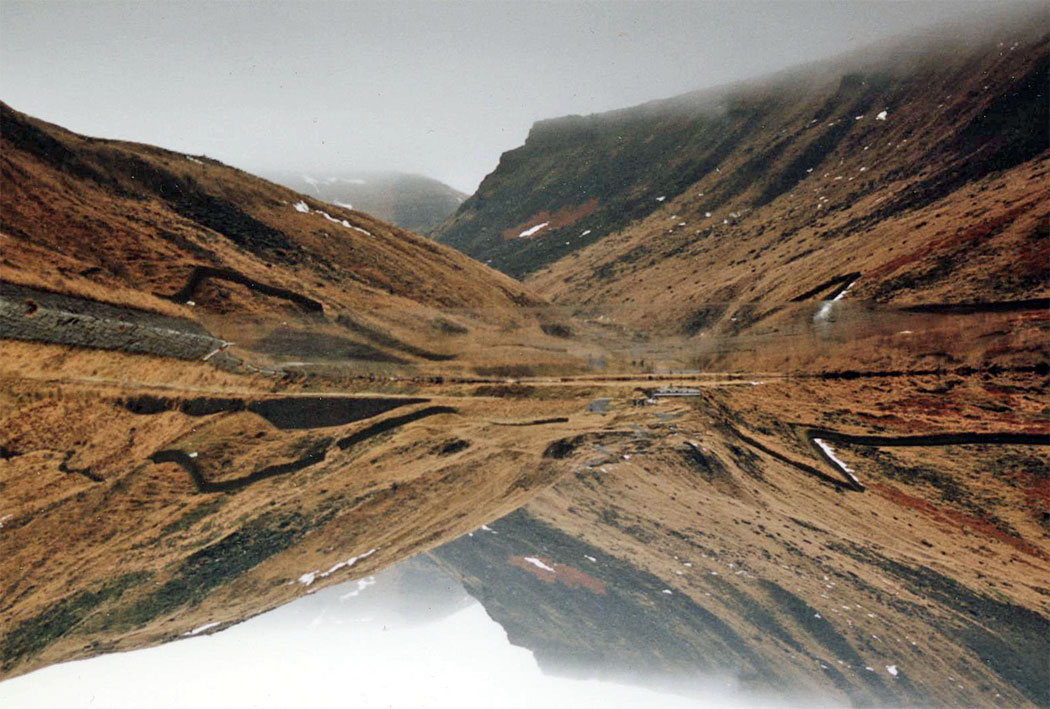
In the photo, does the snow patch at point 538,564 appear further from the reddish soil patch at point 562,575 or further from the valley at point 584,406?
the valley at point 584,406

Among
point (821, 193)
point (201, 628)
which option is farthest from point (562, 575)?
point (821, 193)

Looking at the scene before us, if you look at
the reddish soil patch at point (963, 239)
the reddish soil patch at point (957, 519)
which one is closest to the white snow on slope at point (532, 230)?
the reddish soil patch at point (963, 239)

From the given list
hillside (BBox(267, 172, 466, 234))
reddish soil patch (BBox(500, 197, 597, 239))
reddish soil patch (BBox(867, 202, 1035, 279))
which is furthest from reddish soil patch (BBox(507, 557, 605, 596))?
hillside (BBox(267, 172, 466, 234))

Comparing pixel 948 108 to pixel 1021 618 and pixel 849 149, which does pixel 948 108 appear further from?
pixel 1021 618

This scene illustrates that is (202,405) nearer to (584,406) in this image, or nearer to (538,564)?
Answer: (584,406)

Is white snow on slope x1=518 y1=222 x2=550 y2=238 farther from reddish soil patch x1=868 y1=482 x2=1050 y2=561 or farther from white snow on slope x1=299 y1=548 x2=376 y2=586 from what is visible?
reddish soil patch x1=868 y1=482 x2=1050 y2=561

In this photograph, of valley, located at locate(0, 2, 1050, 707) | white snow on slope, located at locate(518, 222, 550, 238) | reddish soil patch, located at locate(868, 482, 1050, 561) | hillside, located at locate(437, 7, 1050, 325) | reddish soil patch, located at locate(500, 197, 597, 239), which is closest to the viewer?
valley, located at locate(0, 2, 1050, 707)

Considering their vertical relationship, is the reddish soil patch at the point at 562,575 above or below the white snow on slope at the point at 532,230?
below
